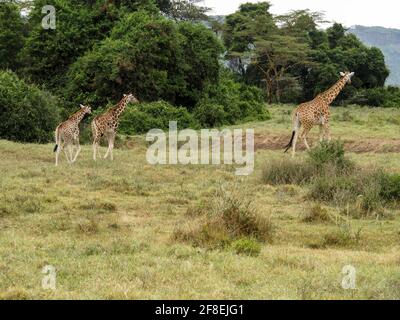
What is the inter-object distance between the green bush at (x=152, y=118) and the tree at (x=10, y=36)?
9.97 m

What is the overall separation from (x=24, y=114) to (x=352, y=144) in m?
10.5

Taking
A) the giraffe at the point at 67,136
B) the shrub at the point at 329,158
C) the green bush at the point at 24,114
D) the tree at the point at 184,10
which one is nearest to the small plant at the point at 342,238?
the shrub at the point at 329,158

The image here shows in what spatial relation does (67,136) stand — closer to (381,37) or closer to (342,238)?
(342,238)

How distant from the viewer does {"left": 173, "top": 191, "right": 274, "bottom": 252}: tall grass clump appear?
337 inches

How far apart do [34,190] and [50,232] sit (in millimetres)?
2889

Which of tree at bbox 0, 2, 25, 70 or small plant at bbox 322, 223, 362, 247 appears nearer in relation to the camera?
small plant at bbox 322, 223, 362, 247

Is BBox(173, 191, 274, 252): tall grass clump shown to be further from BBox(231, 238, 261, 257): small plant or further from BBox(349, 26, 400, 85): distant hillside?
BBox(349, 26, 400, 85): distant hillside

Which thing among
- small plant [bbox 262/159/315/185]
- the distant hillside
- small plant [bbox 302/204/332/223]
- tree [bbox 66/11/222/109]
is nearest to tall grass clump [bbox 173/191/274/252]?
small plant [bbox 302/204/332/223]

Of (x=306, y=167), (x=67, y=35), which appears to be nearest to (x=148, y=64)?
(x=67, y=35)

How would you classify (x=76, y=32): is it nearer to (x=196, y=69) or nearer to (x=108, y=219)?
(x=196, y=69)

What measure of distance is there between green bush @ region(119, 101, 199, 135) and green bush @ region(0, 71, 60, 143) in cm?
355

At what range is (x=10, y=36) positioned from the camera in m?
32.6

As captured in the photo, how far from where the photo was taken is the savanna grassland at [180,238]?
6.62m

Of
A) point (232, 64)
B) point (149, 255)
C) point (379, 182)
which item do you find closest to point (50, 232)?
point (149, 255)
